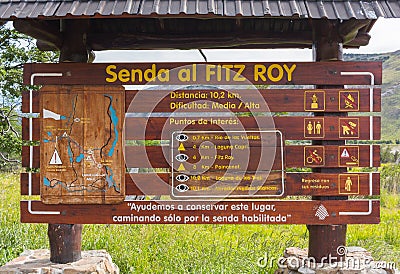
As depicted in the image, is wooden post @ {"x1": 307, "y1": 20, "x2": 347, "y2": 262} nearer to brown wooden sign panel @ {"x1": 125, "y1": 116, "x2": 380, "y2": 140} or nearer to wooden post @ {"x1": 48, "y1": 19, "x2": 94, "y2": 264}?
brown wooden sign panel @ {"x1": 125, "y1": 116, "x2": 380, "y2": 140}

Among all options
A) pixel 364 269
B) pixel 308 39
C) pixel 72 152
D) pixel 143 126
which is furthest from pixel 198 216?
pixel 308 39

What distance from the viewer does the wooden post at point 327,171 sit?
4.93 m

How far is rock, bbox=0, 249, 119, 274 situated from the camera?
4.84 metres

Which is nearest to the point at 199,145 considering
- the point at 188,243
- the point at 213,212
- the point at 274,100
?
the point at 213,212

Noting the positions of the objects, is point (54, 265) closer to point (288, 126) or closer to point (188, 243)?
point (188, 243)

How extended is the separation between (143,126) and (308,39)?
7.29ft

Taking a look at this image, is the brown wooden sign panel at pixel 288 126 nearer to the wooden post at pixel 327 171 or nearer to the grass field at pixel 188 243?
the wooden post at pixel 327 171

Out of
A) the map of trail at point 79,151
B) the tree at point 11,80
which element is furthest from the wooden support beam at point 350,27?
the tree at point 11,80

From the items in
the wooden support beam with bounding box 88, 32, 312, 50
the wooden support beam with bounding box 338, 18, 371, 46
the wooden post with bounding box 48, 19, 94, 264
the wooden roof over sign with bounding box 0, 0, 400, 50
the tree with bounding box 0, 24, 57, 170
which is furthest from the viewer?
the tree with bounding box 0, 24, 57, 170

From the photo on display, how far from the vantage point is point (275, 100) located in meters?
4.82

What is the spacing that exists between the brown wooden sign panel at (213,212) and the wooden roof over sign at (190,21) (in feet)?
5.88

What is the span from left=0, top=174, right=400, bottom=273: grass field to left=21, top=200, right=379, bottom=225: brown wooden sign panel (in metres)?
1.47

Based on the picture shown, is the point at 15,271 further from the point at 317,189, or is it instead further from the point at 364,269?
the point at 364,269

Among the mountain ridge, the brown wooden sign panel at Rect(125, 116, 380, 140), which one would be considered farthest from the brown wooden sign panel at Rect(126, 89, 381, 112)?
the mountain ridge
